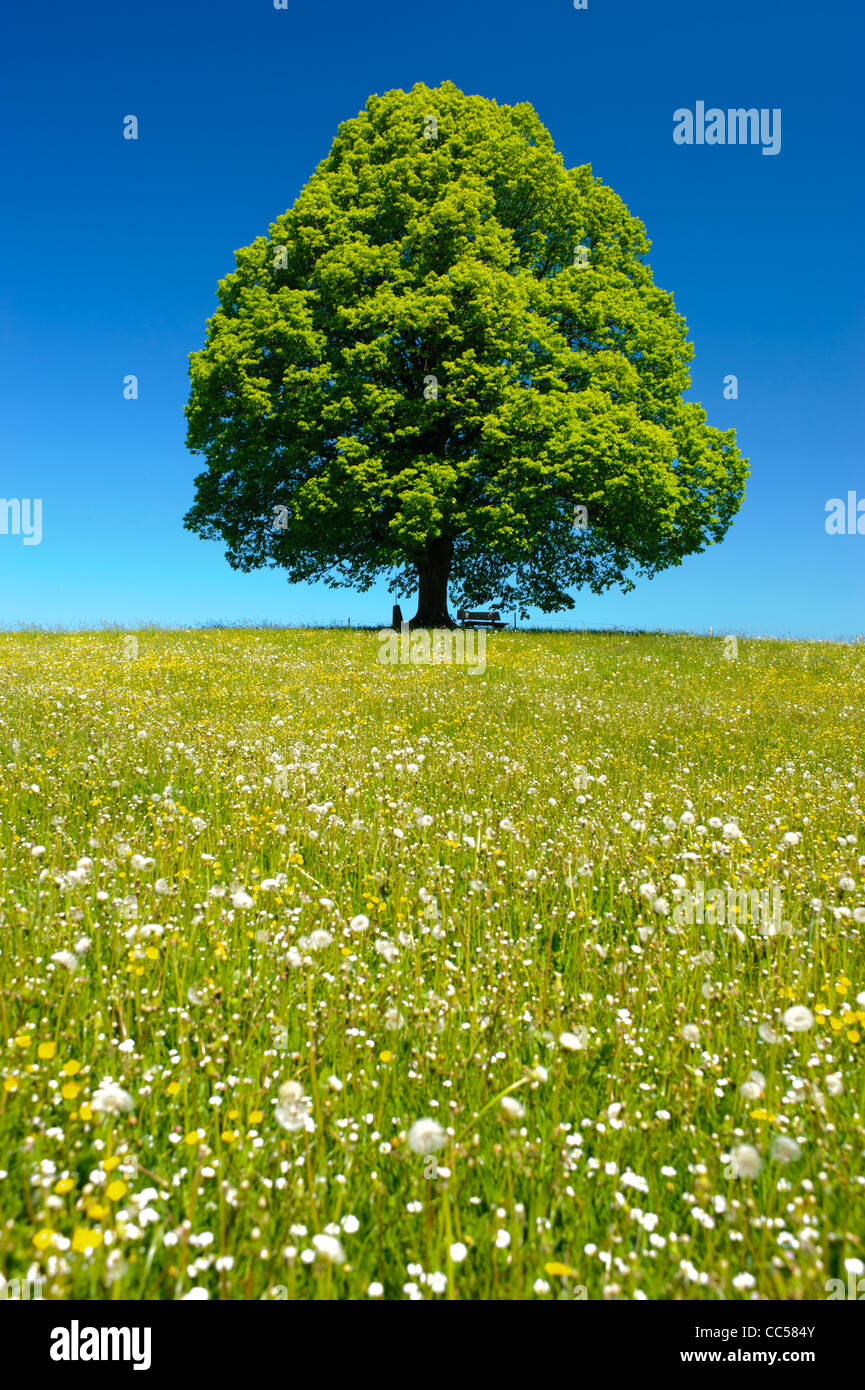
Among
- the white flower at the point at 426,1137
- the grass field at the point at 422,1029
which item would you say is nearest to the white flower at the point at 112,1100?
the grass field at the point at 422,1029

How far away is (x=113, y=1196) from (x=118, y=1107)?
0.31 metres

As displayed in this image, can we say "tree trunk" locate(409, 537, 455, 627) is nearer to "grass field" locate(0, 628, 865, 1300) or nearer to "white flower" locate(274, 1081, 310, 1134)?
"grass field" locate(0, 628, 865, 1300)

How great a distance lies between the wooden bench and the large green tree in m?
1.09

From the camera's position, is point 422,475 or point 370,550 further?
point 370,550

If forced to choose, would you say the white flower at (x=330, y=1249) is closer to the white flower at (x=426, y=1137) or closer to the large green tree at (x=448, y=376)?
the white flower at (x=426, y=1137)

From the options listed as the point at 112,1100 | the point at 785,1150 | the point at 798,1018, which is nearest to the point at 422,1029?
the point at 112,1100

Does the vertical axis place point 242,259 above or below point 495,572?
above

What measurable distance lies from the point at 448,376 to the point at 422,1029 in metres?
25.8

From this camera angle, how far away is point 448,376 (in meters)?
25.3

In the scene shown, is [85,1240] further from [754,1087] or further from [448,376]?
[448,376]

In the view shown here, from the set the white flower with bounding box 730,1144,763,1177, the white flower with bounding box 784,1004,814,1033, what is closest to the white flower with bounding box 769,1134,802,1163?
the white flower with bounding box 730,1144,763,1177

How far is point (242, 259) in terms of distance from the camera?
27656 millimetres

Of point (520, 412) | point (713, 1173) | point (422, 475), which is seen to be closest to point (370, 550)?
point (422, 475)

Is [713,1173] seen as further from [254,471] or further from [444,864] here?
[254,471]
